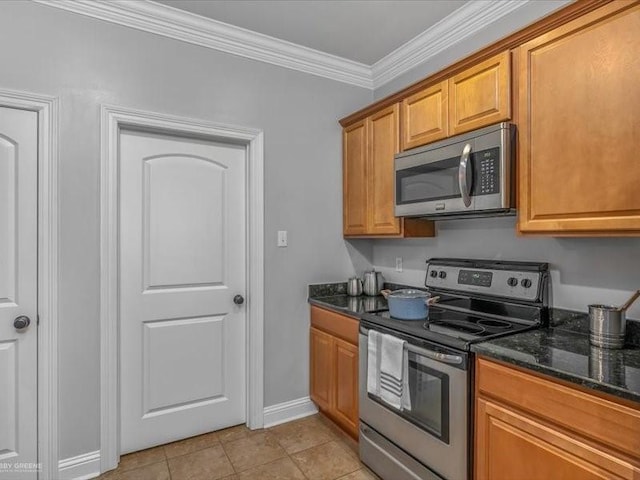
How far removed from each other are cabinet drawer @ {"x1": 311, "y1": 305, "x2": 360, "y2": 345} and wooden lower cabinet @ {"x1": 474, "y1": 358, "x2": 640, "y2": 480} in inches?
34.0

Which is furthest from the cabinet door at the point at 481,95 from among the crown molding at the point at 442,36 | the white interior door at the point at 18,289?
the white interior door at the point at 18,289

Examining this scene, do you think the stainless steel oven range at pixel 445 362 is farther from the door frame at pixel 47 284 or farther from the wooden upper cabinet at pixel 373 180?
the door frame at pixel 47 284

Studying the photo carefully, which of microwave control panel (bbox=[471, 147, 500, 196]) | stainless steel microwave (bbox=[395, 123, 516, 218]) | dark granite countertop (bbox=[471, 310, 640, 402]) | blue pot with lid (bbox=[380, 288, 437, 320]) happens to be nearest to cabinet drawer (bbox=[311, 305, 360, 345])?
blue pot with lid (bbox=[380, 288, 437, 320])

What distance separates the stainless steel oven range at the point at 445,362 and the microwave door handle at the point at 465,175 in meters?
0.49

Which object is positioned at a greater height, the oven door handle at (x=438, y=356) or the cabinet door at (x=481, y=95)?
the cabinet door at (x=481, y=95)

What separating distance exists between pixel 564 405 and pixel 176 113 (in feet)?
7.96

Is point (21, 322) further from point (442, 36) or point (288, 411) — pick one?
point (442, 36)

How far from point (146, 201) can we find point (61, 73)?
80cm

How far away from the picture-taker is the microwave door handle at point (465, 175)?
1832 millimetres

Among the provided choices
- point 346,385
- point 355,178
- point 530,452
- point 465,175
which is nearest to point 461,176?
point 465,175

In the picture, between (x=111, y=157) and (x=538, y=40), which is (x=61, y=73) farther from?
(x=538, y=40)

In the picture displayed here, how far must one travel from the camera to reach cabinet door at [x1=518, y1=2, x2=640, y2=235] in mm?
1343

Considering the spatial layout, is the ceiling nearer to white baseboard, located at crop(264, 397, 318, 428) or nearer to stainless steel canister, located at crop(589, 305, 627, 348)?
stainless steel canister, located at crop(589, 305, 627, 348)

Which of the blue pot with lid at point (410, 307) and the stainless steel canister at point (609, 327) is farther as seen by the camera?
the blue pot with lid at point (410, 307)
